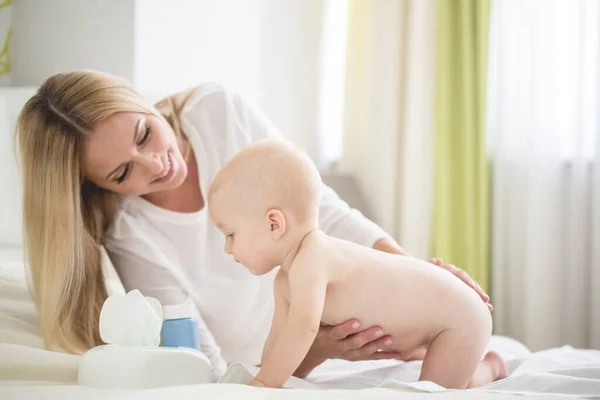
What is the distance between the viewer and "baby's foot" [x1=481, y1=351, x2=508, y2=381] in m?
1.21

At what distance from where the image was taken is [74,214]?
149 centimetres

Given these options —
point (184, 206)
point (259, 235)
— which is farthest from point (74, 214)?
point (259, 235)

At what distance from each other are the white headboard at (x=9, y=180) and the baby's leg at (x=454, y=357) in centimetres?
123

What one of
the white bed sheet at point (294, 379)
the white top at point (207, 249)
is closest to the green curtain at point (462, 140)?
the white bed sheet at point (294, 379)

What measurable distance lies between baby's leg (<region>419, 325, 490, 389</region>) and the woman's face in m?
0.69

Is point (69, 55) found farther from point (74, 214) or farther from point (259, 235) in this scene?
point (259, 235)

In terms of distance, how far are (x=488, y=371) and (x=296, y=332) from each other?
0.39 metres

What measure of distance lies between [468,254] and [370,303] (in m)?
1.84

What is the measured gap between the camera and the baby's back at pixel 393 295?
110cm

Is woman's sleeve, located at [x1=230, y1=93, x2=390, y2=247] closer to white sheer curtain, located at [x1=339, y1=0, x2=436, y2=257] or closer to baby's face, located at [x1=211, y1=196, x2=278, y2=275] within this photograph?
baby's face, located at [x1=211, y1=196, x2=278, y2=275]

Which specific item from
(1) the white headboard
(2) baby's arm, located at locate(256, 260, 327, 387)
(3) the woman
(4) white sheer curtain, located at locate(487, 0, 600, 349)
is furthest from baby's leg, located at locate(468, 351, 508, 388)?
(4) white sheer curtain, located at locate(487, 0, 600, 349)

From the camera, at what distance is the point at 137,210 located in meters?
1.65

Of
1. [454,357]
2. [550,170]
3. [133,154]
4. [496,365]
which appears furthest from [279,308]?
[550,170]

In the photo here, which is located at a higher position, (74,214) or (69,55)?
(69,55)
